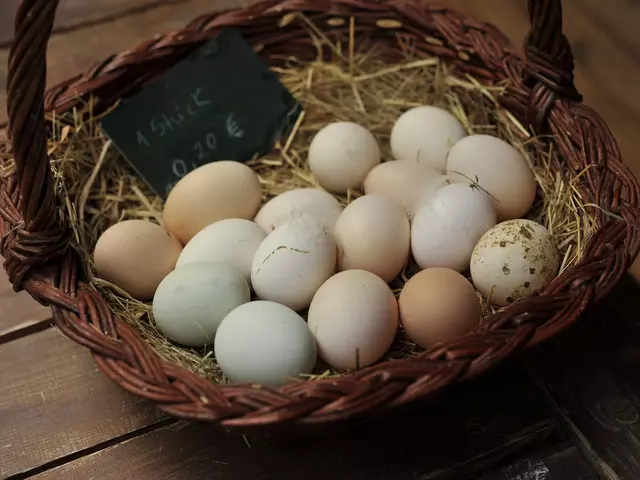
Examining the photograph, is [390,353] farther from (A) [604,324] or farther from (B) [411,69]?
(B) [411,69]

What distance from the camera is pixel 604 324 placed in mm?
866

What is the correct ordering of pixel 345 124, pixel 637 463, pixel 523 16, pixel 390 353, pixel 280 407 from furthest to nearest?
1. pixel 523 16
2. pixel 345 124
3. pixel 390 353
4. pixel 637 463
5. pixel 280 407

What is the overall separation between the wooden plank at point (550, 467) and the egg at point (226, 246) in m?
0.39

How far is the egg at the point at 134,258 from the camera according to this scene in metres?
0.89

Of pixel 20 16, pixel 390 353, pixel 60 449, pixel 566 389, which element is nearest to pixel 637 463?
pixel 566 389

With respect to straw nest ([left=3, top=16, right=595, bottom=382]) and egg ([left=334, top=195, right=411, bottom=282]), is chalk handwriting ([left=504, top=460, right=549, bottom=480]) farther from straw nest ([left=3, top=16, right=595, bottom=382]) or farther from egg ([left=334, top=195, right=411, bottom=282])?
egg ([left=334, top=195, right=411, bottom=282])

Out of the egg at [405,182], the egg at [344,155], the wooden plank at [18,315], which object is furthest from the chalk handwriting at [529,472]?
the wooden plank at [18,315]

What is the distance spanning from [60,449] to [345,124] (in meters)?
0.60

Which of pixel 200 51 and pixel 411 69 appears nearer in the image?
pixel 200 51

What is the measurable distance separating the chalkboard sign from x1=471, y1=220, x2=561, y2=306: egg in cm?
46

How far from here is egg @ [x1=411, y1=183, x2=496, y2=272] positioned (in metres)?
0.88

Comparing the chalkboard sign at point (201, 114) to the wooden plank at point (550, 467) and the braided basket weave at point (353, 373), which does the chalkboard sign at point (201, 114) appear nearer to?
the braided basket weave at point (353, 373)

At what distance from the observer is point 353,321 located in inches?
30.2

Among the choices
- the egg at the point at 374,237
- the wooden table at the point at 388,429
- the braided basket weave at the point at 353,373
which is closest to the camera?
the braided basket weave at the point at 353,373
